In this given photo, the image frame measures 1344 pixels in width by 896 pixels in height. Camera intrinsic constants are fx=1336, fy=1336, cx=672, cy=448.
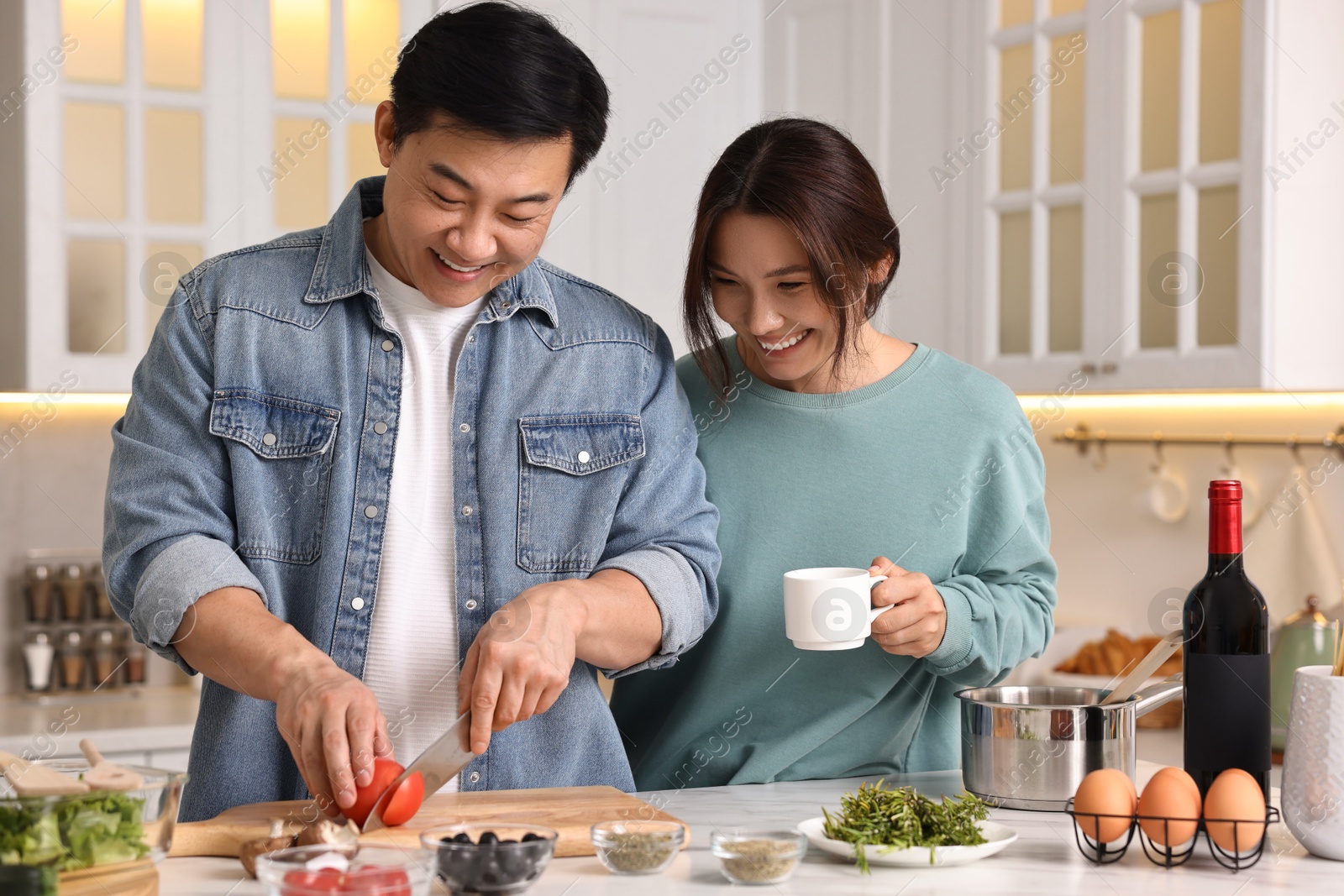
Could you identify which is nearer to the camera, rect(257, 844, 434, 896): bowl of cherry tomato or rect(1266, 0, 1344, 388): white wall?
rect(257, 844, 434, 896): bowl of cherry tomato

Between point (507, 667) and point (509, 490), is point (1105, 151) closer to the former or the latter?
point (509, 490)

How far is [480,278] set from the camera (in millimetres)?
1347

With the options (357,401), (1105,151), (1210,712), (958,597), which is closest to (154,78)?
(357,401)

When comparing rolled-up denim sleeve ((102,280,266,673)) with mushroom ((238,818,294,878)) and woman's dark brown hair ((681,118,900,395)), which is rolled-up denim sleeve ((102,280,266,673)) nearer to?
mushroom ((238,818,294,878))

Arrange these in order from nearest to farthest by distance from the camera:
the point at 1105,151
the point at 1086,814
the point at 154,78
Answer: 1. the point at 1086,814
2. the point at 1105,151
3. the point at 154,78

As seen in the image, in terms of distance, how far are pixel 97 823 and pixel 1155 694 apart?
945 mm

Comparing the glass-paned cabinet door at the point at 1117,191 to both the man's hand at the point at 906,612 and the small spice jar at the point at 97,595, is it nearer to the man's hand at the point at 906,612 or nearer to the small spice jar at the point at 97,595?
the man's hand at the point at 906,612

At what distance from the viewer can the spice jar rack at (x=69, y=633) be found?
3012 millimetres

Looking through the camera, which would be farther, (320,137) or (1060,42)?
(320,137)

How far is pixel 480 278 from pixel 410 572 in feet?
1.00

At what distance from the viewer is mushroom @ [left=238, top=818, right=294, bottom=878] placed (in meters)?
1.04

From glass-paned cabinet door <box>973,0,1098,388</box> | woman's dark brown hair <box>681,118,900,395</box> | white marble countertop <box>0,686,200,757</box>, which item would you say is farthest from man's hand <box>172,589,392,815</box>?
glass-paned cabinet door <box>973,0,1098,388</box>

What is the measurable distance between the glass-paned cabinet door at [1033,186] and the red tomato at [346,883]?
1.98 meters

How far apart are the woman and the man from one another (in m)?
0.12
